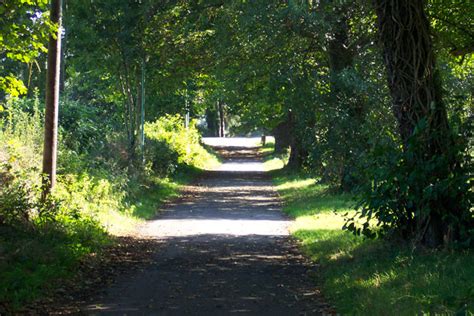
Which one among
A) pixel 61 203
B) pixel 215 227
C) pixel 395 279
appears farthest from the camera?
pixel 215 227

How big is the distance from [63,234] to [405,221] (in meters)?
5.96

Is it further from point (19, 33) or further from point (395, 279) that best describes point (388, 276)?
point (19, 33)

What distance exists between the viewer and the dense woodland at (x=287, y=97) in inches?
382

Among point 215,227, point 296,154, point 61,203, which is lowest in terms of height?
point 215,227

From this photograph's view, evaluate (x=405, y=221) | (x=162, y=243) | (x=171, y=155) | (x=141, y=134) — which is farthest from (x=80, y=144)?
(x=405, y=221)

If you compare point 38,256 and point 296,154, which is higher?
point 296,154

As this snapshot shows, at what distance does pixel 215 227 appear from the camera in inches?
641

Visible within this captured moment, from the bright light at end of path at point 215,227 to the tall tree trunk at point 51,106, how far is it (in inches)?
100

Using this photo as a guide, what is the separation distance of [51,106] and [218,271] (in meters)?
5.45

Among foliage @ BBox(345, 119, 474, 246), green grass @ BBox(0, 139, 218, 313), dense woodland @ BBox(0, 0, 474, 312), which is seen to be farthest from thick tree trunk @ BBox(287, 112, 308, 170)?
foliage @ BBox(345, 119, 474, 246)

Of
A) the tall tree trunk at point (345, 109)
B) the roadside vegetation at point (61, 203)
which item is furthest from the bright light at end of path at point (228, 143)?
the tall tree trunk at point (345, 109)

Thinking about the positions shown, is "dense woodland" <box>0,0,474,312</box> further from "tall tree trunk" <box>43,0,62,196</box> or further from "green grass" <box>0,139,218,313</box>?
"tall tree trunk" <box>43,0,62,196</box>

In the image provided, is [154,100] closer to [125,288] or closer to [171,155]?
[171,155]

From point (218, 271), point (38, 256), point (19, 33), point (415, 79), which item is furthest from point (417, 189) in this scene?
point (19, 33)
